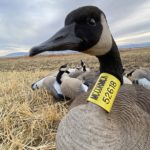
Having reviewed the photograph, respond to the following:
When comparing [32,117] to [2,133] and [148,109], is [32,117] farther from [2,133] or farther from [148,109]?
[148,109]

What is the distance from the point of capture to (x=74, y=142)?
2.32 meters

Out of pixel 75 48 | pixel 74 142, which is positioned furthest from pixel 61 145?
pixel 75 48

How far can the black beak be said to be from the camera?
6.67 ft

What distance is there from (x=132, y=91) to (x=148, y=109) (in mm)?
243

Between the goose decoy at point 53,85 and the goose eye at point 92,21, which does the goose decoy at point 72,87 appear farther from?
the goose eye at point 92,21

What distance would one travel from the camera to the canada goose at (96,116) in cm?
229

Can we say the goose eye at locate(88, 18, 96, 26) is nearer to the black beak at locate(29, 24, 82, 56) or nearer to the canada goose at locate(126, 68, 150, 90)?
the black beak at locate(29, 24, 82, 56)

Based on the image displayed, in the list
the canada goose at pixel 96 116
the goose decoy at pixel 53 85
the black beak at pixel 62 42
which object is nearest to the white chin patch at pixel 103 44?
the canada goose at pixel 96 116

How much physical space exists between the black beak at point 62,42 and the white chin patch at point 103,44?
0.46ft

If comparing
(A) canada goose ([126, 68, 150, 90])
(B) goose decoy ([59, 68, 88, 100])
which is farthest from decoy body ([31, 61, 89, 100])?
(A) canada goose ([126, 68, 150, 90])

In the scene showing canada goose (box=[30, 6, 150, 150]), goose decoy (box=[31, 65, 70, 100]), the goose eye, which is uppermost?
the goose eye

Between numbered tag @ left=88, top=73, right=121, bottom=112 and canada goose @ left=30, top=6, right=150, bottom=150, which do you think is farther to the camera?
numbered tag @ left=88, top=73, right=121, bottom=112

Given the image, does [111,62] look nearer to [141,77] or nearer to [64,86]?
[64,86]

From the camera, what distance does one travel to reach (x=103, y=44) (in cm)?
238
